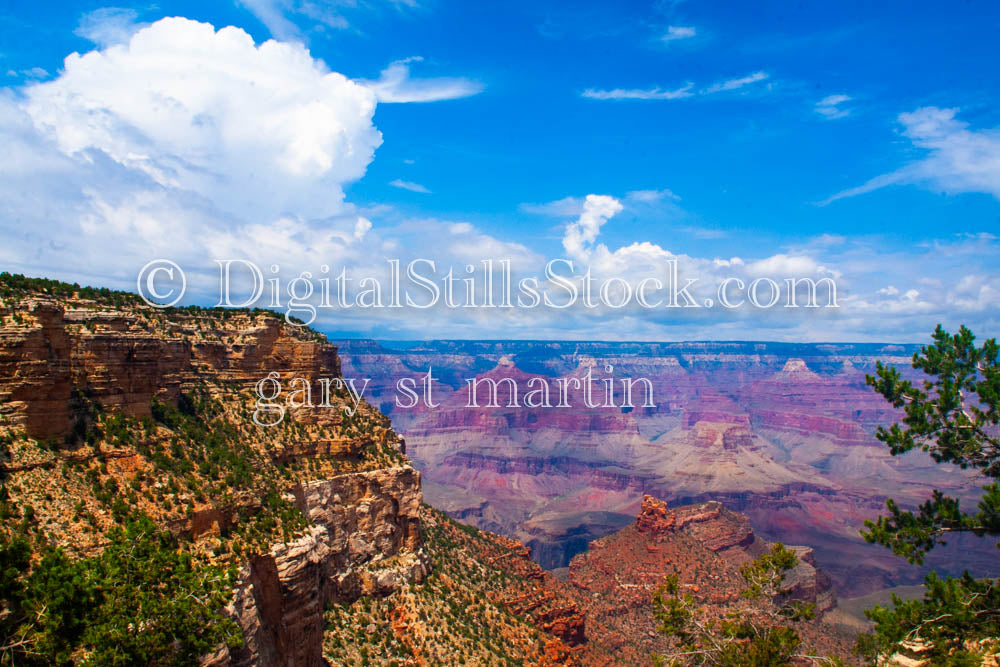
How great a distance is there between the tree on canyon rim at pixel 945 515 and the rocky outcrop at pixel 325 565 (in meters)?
24.2

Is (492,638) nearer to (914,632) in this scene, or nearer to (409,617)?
(409,617)

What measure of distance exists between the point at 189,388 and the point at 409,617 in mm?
19411

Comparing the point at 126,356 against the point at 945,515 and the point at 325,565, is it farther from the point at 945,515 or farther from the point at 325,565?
the point at 945,515

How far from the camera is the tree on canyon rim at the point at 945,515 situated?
2309 centimetres

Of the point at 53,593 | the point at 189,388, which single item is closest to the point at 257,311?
the point at 189,388

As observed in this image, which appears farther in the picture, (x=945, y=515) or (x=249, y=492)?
(x=249, y=492)

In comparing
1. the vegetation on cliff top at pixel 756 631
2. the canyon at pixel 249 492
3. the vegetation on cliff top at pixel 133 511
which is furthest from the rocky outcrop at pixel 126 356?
the vegetation on cliff top at pixel 756 631

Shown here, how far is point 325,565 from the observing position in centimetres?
3178

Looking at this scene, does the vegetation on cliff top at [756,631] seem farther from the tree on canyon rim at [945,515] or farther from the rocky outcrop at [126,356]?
the rocky outcrop at [126,356]

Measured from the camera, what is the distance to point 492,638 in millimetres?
41906

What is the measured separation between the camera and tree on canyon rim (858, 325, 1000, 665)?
2309cm

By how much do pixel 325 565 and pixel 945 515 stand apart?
96.7ft

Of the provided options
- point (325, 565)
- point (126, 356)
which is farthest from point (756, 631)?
point (126, 356)

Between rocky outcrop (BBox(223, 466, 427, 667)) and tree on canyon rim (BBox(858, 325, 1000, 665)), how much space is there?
24242mm
